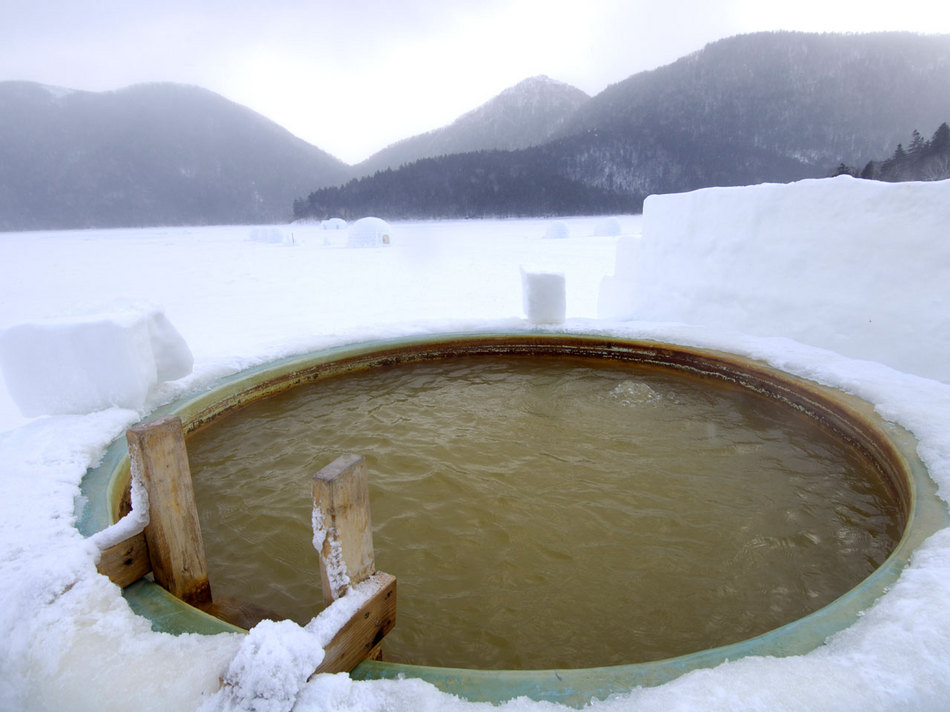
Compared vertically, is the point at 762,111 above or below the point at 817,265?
above

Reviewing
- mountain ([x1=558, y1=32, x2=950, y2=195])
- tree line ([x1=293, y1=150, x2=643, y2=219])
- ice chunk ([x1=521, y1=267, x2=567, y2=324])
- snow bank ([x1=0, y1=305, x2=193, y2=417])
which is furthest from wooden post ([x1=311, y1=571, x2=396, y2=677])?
mountain ([x1=558, y1=32, x2=950, y2=195])

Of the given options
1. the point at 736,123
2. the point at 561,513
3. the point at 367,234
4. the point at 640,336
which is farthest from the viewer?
the point at 736,123

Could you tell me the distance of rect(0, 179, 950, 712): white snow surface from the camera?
3.82 feet

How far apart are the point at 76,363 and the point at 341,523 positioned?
8.53 ft

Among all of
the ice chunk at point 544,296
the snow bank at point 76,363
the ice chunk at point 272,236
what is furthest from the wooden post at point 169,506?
the ice chunk at point 272,236

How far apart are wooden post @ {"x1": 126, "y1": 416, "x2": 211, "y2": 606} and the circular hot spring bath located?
110 mm

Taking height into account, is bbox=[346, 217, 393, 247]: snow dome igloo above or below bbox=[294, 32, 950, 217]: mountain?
below

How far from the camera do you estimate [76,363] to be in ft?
9.67

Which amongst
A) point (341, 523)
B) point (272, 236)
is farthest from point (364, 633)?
point (272, 236)

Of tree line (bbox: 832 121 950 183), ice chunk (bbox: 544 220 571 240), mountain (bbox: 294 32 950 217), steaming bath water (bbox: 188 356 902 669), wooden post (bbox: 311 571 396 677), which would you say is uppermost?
mountain (bbox: 294 32 950 217)

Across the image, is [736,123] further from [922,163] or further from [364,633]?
[364,633]

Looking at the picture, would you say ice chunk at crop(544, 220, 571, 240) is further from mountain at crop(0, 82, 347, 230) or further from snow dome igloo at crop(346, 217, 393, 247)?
mountain at crop(0, 82, 347, 230)

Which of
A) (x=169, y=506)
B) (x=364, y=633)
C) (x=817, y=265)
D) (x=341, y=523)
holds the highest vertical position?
(x=817, y=265)

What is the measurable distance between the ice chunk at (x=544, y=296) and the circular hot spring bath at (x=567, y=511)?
86 centimetres
